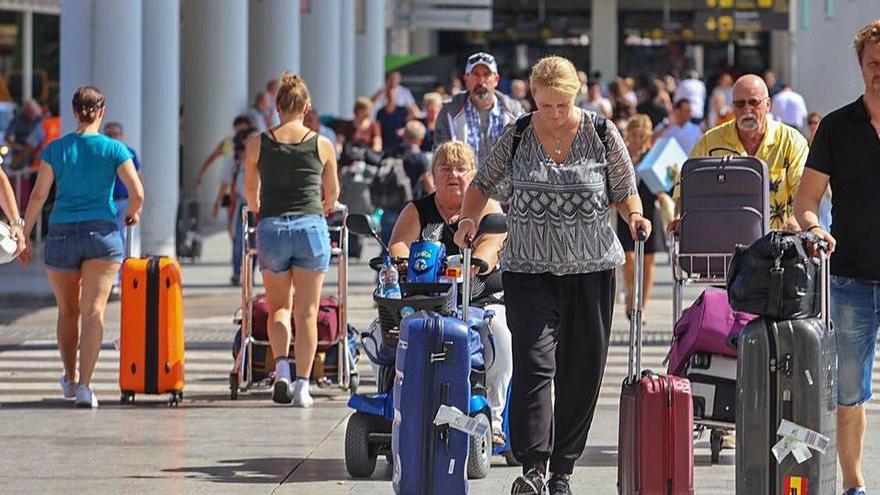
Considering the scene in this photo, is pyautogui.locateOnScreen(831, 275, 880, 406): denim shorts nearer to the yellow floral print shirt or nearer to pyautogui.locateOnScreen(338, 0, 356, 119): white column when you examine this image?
the yellow floral print shirt

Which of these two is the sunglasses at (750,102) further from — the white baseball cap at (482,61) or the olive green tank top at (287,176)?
the white baseball cap at (482,61)

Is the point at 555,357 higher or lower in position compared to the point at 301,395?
higher

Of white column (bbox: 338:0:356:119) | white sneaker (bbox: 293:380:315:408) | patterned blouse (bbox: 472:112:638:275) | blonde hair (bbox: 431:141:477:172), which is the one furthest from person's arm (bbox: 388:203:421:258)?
white column (bbox: 338:0:356:119)

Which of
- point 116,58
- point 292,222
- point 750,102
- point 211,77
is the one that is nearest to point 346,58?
point 211,77

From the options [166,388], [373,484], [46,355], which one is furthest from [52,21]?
[373,484]

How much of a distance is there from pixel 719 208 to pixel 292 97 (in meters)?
2.69

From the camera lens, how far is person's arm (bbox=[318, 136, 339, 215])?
1124 cm

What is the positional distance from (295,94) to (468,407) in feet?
12.0

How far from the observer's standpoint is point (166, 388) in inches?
442

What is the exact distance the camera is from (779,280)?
23.3ft

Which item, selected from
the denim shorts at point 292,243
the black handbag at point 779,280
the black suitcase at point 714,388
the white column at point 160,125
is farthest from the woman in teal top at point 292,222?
the white column at point 160,125

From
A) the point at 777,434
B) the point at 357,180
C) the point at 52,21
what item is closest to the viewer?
the point at 777,434

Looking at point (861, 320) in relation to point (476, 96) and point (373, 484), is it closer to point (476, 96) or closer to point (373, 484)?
point (373, 484)

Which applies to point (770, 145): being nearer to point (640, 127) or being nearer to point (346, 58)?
point (640, 127)
